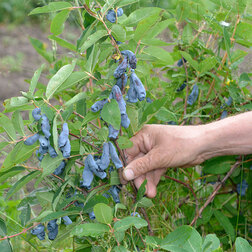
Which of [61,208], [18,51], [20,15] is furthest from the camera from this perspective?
[20,15]

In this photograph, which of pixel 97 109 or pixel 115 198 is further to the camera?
pixel 115 198

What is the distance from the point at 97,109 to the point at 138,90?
13cm

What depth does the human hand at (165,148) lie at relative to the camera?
4.55 ft

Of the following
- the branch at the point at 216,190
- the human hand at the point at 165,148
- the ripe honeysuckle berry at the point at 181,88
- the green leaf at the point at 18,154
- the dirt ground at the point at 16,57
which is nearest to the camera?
the green leaf at the point at 18,154

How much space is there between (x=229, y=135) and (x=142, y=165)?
14.2 inches

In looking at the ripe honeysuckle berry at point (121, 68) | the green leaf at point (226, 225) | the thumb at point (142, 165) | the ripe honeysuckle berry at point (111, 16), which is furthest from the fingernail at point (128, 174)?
the green leaf at point (226, 225)

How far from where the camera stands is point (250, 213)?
189 centimetres

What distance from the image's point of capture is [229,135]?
57.2 inches

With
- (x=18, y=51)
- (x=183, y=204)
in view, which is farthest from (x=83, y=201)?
(x=18, y=51)

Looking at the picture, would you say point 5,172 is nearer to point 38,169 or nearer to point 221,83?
point 38,169

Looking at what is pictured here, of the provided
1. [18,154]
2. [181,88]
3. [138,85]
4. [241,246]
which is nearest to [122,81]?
[138,85]

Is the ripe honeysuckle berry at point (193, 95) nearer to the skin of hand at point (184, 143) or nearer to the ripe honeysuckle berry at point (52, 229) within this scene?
the skin of hand at point (184, 143)

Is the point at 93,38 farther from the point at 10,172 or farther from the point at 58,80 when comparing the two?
the point at 10,172

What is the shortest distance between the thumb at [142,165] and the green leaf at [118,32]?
422 millimetres
